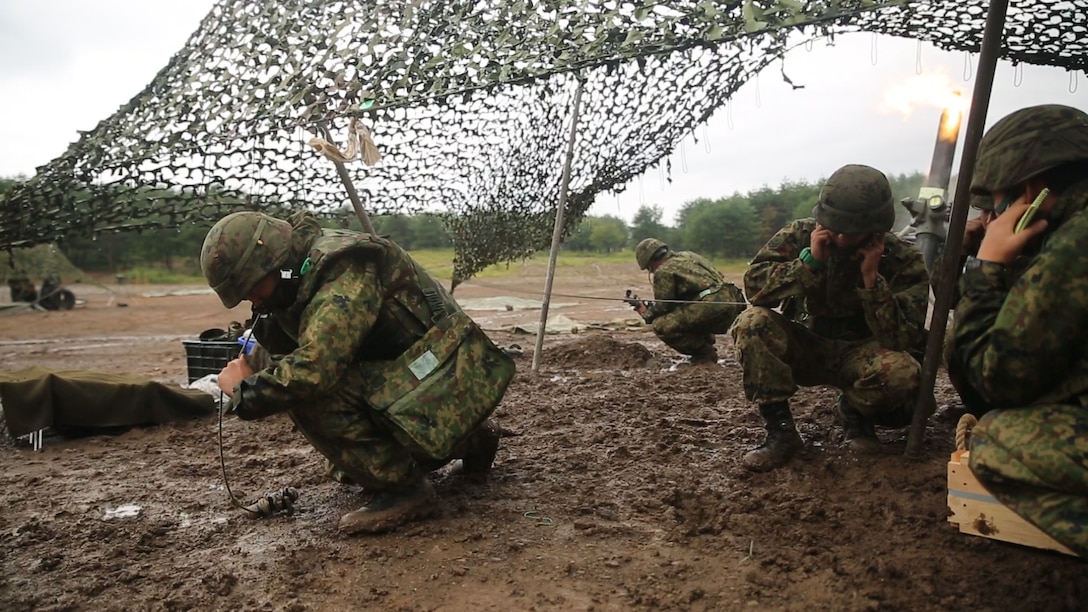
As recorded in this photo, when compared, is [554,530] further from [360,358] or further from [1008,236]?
[1008,236]

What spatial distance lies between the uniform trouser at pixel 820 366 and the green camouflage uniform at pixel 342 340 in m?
1.32

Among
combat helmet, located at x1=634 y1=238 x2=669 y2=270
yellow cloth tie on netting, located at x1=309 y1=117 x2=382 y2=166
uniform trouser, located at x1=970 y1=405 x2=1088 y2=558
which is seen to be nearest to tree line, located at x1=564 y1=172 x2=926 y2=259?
combat helmet, located at x1=634 y1=238 x2=669 y2=270

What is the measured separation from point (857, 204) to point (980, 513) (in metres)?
1.35

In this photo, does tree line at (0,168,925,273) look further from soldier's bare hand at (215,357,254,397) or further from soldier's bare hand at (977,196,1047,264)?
soldier's bare hand at (977,196,1047,264)

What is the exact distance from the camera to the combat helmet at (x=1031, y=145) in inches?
81.5

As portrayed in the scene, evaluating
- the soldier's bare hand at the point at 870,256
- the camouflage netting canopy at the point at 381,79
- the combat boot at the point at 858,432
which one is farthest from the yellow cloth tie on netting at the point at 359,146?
the combat boot at the point at 858,432

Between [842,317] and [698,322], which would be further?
[698,322]

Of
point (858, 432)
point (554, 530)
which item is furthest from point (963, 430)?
point (554, 530)

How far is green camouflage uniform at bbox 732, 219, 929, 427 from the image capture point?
10.9ft

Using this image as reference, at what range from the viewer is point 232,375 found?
2971 millimetres

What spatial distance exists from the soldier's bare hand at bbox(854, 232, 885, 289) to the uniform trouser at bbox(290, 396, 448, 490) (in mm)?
1829

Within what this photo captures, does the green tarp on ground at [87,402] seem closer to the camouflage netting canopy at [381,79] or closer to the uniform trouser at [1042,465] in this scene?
the camouflage netting canopy at [381,79]

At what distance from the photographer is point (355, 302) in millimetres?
2904

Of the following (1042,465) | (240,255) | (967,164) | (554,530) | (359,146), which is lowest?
(554,530)
